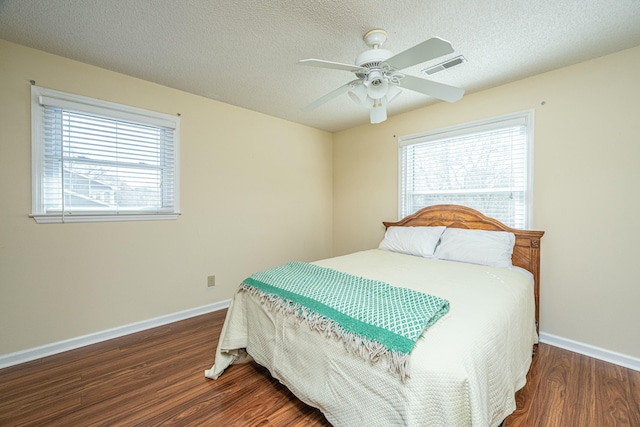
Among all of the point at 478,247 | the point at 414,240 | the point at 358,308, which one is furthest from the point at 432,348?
the point at 414,240

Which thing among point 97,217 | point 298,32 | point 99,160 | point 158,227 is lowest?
point 158,227

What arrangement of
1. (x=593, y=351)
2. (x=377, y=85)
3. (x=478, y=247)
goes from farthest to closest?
(x=478, y=247) → (x=593, y=351) → (x=377, y=85)

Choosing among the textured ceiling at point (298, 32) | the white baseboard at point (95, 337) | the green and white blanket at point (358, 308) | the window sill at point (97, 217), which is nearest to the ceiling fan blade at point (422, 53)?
the textured ceiling at point (298, 32)

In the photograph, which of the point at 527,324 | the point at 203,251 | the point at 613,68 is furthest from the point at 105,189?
the point at 613,68

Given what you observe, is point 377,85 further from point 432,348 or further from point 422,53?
point 432,348

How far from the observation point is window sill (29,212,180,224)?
2094mm

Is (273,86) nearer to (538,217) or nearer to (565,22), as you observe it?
(565,22)

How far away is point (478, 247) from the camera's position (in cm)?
243

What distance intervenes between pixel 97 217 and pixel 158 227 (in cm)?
48

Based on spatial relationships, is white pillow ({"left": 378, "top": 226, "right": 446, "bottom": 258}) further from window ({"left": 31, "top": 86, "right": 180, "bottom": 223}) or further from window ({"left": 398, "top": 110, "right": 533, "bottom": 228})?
window ({"left": 31, "top": 86, "right": 180, "bottom": 223})

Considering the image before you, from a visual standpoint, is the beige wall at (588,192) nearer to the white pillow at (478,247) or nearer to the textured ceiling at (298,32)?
the textured ceiling at (298,32)

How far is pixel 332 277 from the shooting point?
1885mm

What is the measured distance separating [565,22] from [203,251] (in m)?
3.57

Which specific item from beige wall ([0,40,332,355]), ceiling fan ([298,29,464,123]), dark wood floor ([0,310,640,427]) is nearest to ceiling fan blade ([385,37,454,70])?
ceiling fan ([298,29,464,123])
